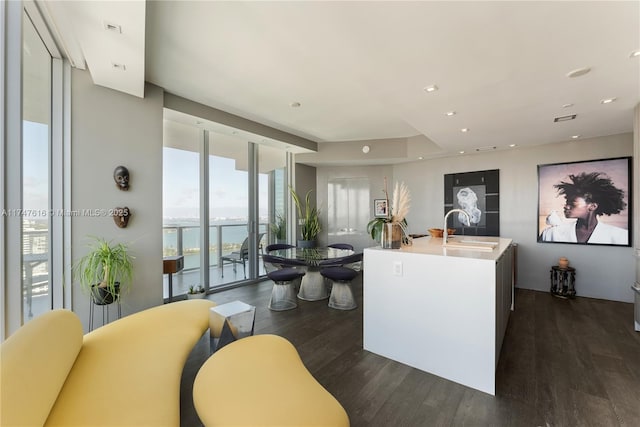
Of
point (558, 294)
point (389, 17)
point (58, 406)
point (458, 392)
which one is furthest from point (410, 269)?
point (558, 294)

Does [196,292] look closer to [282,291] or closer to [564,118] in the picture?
[282,291]

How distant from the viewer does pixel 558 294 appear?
4.61m

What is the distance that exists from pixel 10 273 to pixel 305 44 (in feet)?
8.67

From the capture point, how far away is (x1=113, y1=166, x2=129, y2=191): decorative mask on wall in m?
3.07

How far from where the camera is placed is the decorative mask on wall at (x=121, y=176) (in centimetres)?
307

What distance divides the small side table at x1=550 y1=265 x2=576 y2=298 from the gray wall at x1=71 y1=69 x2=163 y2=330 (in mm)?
5951

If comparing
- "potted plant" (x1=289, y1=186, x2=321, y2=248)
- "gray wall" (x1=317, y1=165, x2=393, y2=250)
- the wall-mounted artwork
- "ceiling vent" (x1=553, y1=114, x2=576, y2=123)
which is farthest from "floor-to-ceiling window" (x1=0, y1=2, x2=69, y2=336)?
the wall-mounted artwork

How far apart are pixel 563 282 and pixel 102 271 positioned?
21.0 ft

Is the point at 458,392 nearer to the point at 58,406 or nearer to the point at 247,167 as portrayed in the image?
the point at 58,406

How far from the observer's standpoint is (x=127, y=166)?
3.18 metres

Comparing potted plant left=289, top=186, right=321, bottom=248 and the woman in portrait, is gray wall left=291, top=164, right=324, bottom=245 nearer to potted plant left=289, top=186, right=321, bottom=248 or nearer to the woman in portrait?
potted plant left=289, top=186, right=321, bottom=248

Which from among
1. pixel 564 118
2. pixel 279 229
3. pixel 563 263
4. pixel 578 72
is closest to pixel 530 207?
pixel 563 263

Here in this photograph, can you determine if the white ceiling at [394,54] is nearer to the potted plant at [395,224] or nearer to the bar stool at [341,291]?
the potted plant at [395,224]

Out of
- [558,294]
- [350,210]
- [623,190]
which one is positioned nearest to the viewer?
[623,190]
